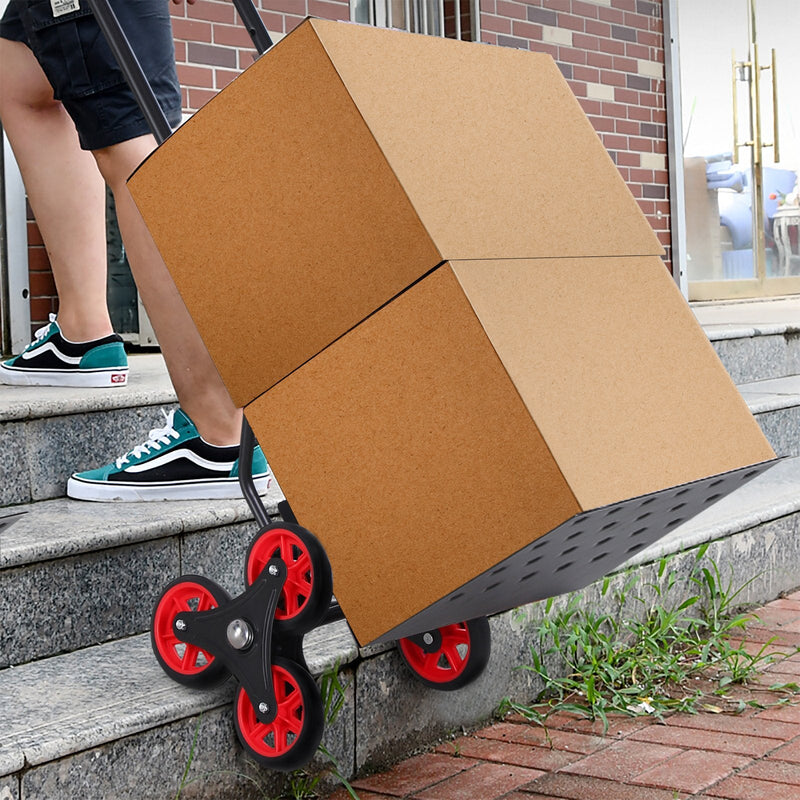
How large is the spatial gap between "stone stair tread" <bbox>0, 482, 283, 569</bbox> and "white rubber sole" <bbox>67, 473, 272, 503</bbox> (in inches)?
0.8

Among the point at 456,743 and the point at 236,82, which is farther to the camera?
the point at 456,743

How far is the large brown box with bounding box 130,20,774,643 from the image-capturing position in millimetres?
1476

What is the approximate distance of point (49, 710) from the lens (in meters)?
1.65

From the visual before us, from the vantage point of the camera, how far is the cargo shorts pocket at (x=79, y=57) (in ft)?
7.46

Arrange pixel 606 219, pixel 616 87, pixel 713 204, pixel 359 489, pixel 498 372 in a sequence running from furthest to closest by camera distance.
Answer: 1. pixel 713 204
2. pixel 616 87
3. pixel 606 219
4. pixel 359 489
5. pixel 498 372

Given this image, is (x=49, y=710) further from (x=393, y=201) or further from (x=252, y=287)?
(x=393, y=201)

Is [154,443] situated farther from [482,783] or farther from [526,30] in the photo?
[526,30]

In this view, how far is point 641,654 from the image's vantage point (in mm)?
2498

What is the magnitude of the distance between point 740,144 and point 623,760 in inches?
259

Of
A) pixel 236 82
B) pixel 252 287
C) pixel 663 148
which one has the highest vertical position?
pixel 663 148

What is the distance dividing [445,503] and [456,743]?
746 mm

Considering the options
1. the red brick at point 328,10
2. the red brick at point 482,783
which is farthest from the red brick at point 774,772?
the red brick at point 328,10

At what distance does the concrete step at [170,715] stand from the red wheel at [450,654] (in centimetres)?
3

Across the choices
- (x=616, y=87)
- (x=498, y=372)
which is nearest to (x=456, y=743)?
(x=498, y=372)
